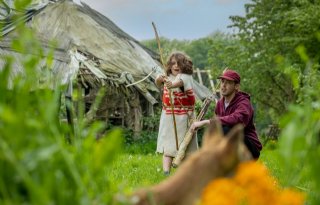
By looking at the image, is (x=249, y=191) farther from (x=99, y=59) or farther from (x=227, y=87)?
(x=99, y=59)

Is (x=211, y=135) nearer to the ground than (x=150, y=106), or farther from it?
farther from it

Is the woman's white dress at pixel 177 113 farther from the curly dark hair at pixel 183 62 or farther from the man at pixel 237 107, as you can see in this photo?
the man at pixel 237 107

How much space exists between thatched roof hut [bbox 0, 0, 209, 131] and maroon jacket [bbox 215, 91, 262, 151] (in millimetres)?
10718

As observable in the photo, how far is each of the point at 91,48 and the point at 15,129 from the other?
1764cm

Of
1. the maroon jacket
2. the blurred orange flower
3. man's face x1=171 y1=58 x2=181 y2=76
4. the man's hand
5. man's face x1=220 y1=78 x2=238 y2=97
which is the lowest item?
the man's hand

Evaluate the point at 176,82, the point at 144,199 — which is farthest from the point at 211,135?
the point at 176,82

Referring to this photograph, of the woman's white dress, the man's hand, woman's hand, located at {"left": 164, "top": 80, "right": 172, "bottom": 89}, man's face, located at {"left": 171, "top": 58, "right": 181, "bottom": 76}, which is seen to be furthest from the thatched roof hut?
the man's hand

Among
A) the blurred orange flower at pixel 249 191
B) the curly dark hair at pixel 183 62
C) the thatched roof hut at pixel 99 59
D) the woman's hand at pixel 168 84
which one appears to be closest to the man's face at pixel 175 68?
the curly dark hair at pixel 183 62

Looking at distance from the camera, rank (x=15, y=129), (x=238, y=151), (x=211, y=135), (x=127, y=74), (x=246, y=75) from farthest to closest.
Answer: (x=246, y=75)
(x=127, y=74)
(x=211, y=135)
(x=238, y=151)
(x=15, y=129)

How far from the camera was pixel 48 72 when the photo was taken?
179 centimetres

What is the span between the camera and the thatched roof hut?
17.7 m

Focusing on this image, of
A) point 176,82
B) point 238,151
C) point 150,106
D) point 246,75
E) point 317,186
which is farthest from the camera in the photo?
point 246,75

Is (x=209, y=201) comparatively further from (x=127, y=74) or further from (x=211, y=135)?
(x=127, y=74)

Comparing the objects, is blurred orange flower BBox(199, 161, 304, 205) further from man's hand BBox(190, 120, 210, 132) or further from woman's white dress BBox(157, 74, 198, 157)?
woman's white dress BBox(157, 74, 198, 157)
